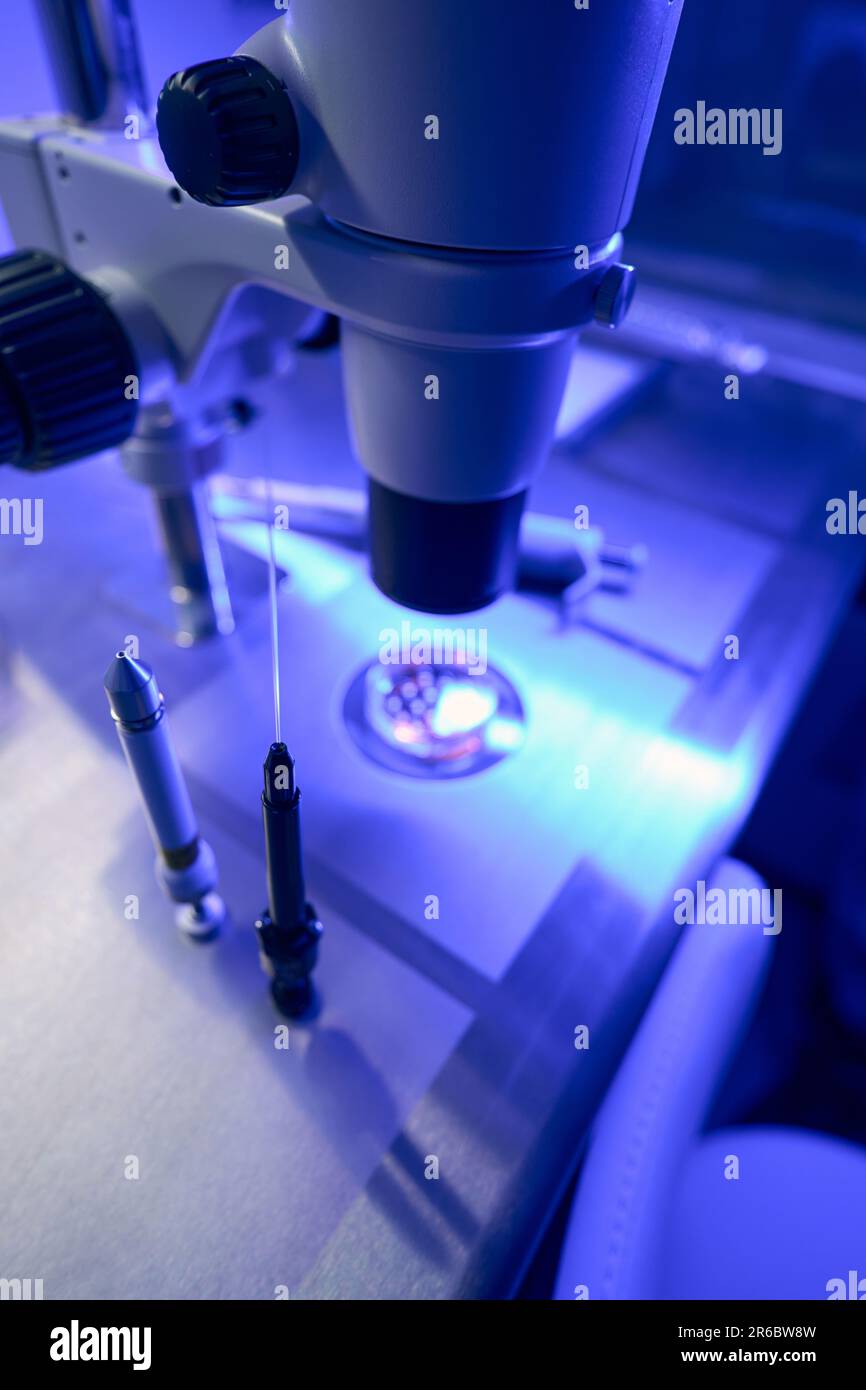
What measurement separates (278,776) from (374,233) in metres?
0.21

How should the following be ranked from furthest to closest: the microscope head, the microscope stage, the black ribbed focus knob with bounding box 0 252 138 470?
1. the microscope stage
2. the black ribbed focus knob with bounding box 0 252 138 470
3. the microscope head

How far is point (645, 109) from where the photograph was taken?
0.28m

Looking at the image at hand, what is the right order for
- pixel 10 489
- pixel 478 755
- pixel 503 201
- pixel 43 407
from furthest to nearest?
pixel 10 489 → pixel 478 755 → pixel 43 407 → pixel 503 201

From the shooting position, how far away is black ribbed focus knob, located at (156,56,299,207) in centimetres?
28

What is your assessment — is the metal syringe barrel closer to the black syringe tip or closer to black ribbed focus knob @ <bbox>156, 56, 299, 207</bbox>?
the black syringe tip

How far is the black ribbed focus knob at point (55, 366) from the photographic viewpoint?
37cm

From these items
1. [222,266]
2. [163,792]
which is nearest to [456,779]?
[163,792]

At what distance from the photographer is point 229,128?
279 mm

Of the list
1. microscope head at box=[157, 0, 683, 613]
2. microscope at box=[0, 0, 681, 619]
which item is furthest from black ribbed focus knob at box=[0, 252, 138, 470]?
microscope head at box=[157, 0, 683, 613]

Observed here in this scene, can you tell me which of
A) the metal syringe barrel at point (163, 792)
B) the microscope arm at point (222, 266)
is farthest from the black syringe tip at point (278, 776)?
the microscope arm at point (222, 266)

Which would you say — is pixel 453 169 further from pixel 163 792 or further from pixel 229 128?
pixel 163 792
